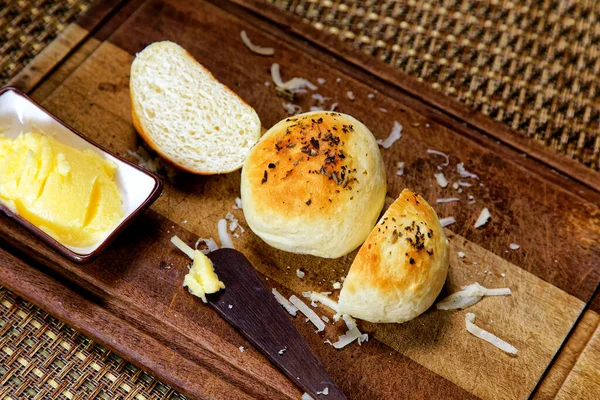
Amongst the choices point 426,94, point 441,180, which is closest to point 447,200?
point 441,180

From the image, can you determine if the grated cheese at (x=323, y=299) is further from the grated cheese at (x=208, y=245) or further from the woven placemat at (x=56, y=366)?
the woven placemat at (x=56, y=366)

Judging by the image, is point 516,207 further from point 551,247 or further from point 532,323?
point 532,323

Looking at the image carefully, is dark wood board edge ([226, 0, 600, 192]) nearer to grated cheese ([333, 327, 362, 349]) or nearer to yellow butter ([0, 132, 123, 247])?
grated cheese ([333, 327, 362, 349])

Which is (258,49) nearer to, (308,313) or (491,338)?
(308,313)

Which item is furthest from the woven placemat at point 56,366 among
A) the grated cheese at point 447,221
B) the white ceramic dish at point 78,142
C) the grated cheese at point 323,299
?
the grated cheese at point 447,221

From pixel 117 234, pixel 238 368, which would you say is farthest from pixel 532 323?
pixel 117 234

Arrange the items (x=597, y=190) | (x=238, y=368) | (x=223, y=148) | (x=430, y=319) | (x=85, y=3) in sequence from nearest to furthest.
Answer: (x=238, y=368), (x=430, y=319), (x=223, y=148), (x=597, y=190), (x=85, y=3)
